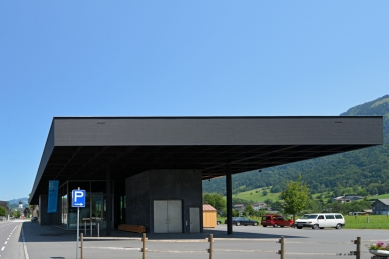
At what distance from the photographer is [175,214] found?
41.6m

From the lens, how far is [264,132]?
2927cm

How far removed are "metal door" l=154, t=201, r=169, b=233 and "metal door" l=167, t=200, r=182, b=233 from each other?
309 mm

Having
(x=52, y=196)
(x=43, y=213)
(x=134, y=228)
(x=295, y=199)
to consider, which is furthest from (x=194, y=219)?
(x=43, y=213)

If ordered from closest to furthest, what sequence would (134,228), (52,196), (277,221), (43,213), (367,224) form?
(134,228) → (52,196) → (277,221) → (367,224) → (43,213)

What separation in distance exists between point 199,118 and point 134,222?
2034cm

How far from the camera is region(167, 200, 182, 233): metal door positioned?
41.4 meters

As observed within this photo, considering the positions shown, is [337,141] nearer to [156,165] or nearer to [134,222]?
[156,165]

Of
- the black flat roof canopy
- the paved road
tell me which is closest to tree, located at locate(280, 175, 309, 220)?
the paved road

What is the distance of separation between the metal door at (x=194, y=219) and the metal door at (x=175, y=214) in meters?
0.82

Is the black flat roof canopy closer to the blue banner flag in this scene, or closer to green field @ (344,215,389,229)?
the blue banner flag

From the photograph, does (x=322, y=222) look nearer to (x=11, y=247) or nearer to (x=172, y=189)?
(x=172, y=189)

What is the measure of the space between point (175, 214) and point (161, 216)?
3.52 feet

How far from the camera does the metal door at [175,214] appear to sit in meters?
41.4

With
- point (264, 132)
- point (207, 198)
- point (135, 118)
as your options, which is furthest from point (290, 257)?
point (207, 198)
